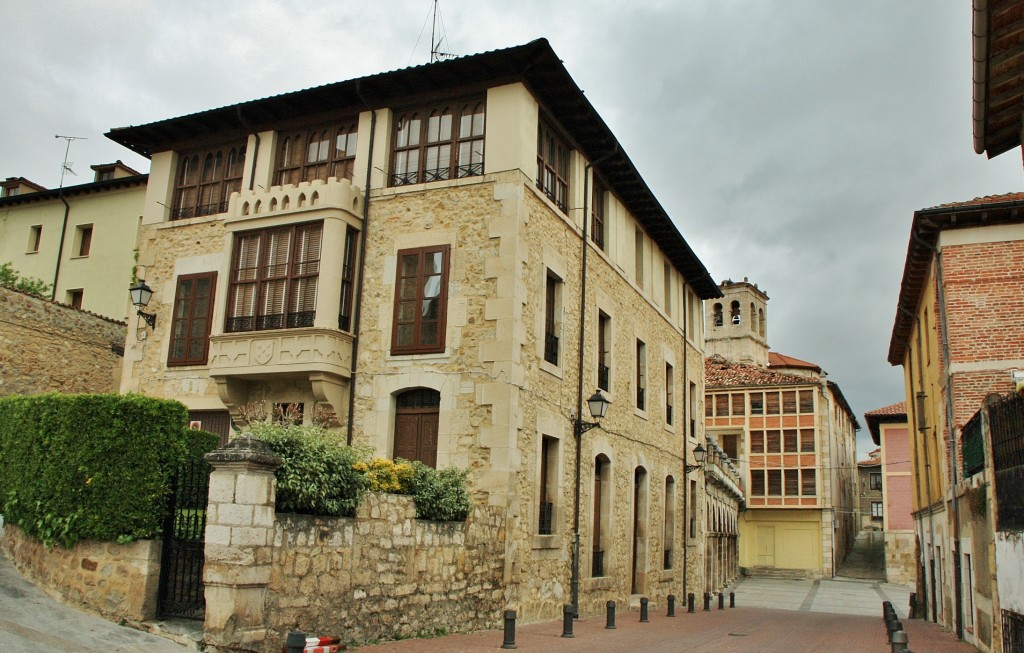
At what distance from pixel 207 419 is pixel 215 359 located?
157 cm

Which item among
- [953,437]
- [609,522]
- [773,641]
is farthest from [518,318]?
[953,437]

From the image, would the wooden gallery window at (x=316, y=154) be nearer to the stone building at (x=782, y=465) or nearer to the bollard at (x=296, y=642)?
the bollard at (x=296, y=642)

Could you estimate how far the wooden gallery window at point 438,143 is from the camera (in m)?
17.0

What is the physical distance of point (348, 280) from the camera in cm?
1691

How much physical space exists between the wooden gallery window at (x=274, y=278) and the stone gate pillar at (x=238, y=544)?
24.1 feet

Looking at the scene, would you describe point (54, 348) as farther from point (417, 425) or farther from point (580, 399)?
point (580, 399)

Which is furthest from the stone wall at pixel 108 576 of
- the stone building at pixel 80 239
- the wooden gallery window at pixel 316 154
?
the stone building at pixel 80 239

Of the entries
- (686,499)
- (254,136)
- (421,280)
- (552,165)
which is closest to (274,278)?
(421,280)

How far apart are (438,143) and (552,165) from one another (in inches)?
105

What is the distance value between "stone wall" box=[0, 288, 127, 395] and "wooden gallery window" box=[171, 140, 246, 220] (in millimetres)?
5224

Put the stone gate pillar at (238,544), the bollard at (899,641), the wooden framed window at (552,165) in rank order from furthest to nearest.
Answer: the wooden framed window at (552,165)
the bollard at (899,641)
the stone gate pillar at (238,544)

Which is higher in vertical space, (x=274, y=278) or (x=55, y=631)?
(x=274, y=278)

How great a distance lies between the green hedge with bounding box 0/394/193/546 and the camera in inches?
393

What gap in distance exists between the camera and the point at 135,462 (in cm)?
1014
